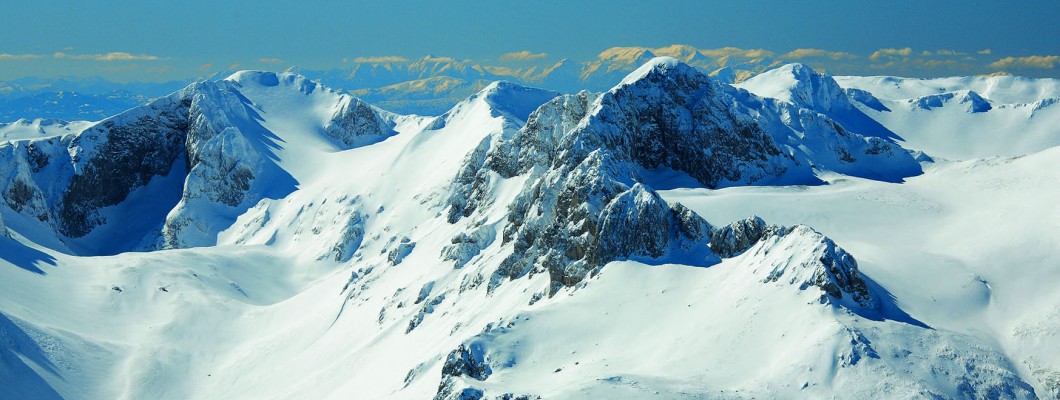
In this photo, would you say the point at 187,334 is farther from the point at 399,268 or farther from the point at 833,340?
the point at 833,340

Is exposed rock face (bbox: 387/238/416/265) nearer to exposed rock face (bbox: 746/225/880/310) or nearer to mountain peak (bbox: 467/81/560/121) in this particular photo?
mountain peak (bbox: 467/81/560/121)

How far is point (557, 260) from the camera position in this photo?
234 feet

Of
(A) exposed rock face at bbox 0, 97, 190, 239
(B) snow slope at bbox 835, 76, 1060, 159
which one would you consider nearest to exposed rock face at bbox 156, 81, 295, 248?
(A) exposed rock face at bbox 0, 97, 190, 239

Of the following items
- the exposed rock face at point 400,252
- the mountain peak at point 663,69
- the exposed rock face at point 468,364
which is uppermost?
the mountain peak at point 663,69

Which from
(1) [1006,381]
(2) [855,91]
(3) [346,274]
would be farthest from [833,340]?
(2) [855,91]

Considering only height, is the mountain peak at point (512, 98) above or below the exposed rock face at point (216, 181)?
above

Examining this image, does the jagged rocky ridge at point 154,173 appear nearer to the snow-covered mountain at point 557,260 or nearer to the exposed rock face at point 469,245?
the snow-covered mountain at point 557,260

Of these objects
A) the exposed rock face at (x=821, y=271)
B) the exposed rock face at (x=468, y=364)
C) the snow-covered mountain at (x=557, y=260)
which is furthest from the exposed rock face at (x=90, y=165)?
the exposed rock face at (x=821, y=271)

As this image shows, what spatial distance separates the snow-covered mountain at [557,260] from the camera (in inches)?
2048

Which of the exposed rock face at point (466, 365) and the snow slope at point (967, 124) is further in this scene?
the snow slope at point (967, 124)

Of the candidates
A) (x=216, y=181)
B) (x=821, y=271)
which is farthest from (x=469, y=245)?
(x=216, y=181)

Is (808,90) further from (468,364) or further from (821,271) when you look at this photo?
(468,364)

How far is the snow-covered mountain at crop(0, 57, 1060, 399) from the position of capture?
171ft

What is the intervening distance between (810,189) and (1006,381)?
143ft
